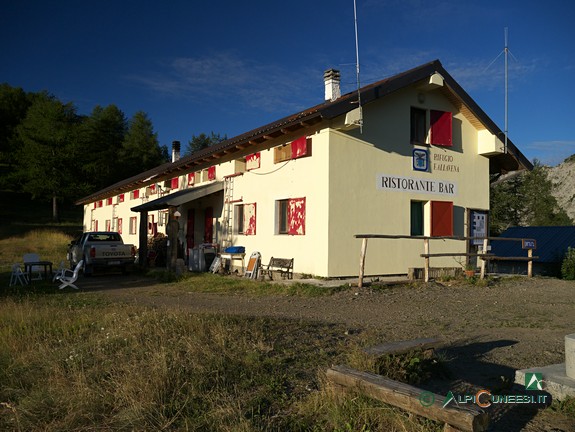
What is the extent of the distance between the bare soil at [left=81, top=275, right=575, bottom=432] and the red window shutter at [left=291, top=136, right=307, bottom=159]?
4256 mm

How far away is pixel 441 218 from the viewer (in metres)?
15.1

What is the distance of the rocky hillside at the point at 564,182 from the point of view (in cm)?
5791

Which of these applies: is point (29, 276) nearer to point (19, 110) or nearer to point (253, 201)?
point (253, 201)

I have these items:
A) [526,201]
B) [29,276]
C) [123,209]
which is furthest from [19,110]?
[526,201]

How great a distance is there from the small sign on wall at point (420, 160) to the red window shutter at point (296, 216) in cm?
392

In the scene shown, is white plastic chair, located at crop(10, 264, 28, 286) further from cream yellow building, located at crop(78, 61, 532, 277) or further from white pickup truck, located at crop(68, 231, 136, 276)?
cream yellow building, located at crop(78, 61, 532, 277)

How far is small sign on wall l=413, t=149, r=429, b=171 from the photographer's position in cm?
1480

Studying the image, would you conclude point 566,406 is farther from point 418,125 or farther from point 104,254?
point 104,254

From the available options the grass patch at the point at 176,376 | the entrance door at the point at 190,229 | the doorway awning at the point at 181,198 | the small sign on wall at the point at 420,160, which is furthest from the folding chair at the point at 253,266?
the grass patch at the point at 176,376

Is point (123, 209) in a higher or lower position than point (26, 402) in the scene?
higher

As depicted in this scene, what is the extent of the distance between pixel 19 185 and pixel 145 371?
50.1m

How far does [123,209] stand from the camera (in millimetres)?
30078

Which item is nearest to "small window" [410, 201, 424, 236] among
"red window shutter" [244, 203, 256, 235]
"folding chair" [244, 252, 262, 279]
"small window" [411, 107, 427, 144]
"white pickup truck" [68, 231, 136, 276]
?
"small window" [411, 107, 427, 144]

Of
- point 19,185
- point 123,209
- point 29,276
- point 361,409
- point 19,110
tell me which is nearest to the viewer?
point 361,409
